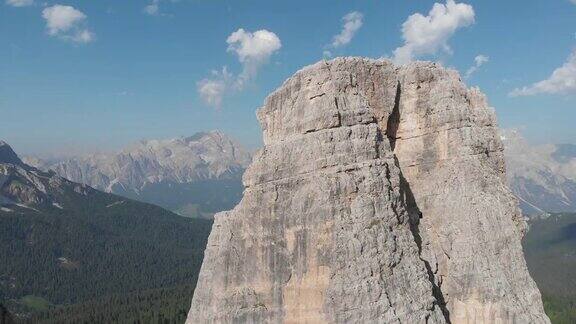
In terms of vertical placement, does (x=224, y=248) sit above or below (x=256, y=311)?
above

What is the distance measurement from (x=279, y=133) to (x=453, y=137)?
14.9 metres

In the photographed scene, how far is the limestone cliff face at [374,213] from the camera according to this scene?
131 ft

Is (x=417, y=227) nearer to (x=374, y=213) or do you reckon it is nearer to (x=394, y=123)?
(x=374, y=213)

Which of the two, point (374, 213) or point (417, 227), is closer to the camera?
point (374, 213)

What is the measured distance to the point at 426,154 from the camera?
46.6 meters

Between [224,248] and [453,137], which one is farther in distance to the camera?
[224,248]

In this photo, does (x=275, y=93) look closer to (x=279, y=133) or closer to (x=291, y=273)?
(x=279, y=133)

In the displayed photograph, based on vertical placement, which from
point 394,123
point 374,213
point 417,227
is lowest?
point 417,227

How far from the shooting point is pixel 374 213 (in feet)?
134

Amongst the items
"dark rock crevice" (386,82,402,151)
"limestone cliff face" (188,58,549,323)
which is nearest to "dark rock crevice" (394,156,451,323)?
"limestone cliff face" (188,58,549,323)

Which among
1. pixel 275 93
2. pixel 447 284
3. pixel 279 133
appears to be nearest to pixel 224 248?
pixel 279 133

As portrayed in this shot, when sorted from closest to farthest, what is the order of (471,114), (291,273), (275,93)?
(291,273), (471,114), (275,93)

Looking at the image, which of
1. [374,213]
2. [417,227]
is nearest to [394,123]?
[417,227]

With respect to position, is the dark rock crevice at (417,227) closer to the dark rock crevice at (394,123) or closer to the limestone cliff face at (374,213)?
the limestone cliff face at (374,213)
